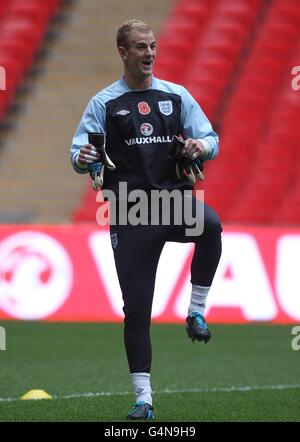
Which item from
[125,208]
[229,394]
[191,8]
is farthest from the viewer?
[191,8]

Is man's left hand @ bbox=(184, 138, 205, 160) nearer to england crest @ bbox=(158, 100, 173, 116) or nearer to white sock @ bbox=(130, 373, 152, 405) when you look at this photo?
england crest @ bbox=(158, 100, 173, 116)

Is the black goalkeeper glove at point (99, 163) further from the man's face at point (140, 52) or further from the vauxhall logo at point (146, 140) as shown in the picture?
the man's face at point (140, 52)

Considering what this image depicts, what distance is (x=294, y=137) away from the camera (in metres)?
16.9

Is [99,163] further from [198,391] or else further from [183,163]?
[198,391]

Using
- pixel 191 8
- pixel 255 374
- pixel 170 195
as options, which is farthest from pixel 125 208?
pixel 191 8

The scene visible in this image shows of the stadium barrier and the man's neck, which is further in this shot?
the stadium barrier

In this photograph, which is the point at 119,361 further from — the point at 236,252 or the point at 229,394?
the point at 236,252

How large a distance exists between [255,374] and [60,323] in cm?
406

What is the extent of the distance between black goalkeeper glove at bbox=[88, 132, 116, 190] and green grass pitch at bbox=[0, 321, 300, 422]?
134cm

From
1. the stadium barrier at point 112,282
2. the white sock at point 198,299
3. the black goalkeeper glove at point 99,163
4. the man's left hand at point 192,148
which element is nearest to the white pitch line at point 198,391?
the white sock at point 198,299

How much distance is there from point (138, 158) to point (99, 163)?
0.84 ft

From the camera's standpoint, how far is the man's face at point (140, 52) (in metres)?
6.77

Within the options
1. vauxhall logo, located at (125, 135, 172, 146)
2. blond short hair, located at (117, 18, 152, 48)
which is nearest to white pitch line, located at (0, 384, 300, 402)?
vauxhall logo, located at (125, 135, 172, 146)

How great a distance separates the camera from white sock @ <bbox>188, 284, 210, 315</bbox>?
7.03 m
